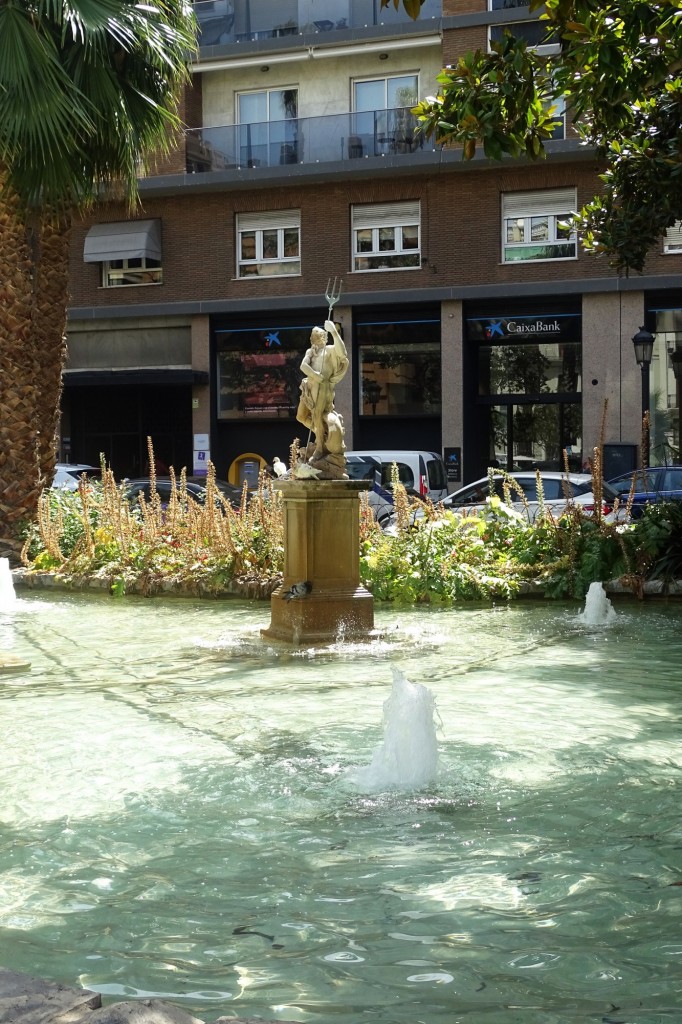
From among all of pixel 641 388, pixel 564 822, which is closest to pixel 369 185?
pixel 641 388

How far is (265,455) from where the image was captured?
31531mm

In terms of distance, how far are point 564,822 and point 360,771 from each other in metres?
1.12

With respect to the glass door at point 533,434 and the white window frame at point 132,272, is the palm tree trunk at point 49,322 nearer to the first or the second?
the glass door at point 533,434

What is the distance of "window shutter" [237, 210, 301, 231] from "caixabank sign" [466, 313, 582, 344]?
16.6ft

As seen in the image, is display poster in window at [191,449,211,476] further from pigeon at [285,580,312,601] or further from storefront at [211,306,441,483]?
pigeon at [285,580,312,601]

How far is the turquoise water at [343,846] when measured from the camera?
11.6 feet

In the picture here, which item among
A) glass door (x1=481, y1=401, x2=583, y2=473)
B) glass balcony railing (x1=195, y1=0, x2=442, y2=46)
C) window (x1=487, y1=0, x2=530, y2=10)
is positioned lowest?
glass door (x1=481, y1=401, x2=583, y2=473)

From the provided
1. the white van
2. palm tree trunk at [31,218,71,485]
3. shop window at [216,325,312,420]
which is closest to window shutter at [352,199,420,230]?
shop window at [216,325,312,420]

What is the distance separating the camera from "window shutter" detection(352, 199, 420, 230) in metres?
29.4

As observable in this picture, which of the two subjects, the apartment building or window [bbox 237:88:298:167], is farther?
window [bbox 237:88:298:167]

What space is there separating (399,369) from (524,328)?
327 centimetres

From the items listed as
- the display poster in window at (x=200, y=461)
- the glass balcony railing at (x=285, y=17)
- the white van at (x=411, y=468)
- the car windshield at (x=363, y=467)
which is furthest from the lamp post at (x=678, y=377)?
the display poster in window at (x=200, y=461)

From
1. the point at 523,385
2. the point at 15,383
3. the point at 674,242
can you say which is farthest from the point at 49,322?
the point at 674,242

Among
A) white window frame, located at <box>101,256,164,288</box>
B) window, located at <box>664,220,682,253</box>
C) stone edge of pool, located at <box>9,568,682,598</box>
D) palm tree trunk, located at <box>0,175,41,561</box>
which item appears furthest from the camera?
white window frame, located at <box>101,256,164,288</box>
